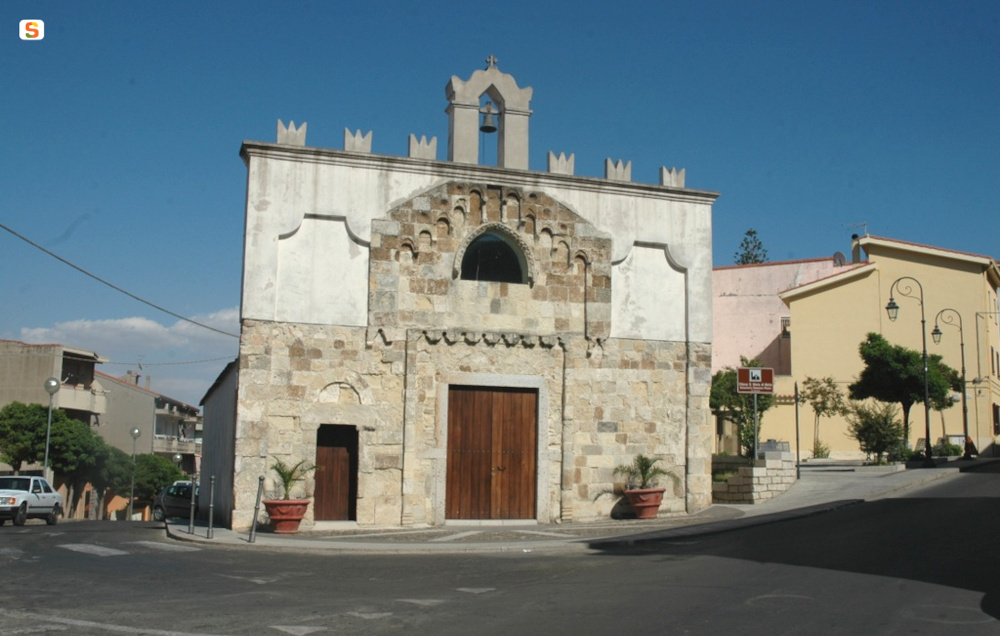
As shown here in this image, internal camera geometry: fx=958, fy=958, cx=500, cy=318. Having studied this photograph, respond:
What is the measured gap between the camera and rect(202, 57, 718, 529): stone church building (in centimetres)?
1884

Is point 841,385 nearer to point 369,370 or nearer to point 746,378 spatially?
point 746,378

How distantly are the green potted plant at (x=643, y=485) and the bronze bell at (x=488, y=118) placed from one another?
25.8 ft

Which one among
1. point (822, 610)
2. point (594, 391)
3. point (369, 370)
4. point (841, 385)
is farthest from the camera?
point (841, 385)

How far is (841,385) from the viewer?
138ft

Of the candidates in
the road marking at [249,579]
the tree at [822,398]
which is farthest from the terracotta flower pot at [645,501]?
the tree at [822,398]

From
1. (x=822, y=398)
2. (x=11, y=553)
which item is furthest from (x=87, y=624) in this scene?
(x=822, y=398)

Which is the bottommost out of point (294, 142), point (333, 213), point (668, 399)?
point (668, 399)

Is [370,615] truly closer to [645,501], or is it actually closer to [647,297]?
[645,501]

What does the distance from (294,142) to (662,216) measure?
8.27 m

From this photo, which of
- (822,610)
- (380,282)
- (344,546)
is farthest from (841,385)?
(822,610)

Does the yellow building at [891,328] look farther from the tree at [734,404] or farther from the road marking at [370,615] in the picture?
the road marking at [370,615]

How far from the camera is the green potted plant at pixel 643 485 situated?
65.5 ft

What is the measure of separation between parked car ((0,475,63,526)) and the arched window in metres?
15.0

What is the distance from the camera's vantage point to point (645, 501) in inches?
786
